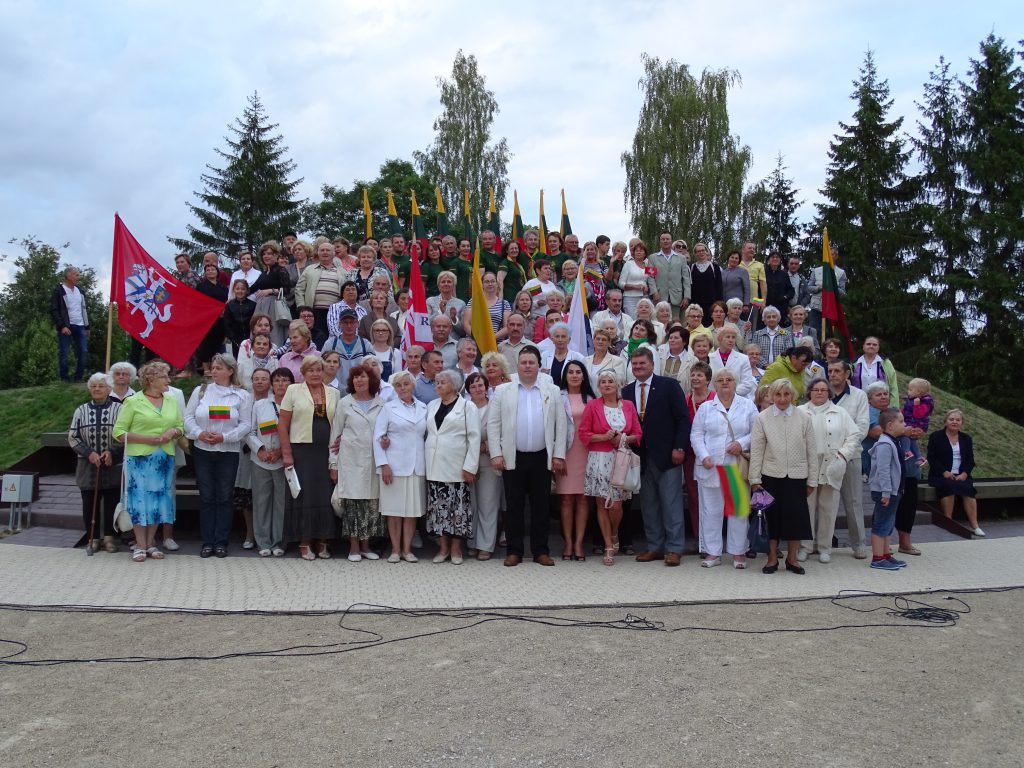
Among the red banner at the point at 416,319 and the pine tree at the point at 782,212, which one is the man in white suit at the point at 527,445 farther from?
the pine tree at the point at 782,212

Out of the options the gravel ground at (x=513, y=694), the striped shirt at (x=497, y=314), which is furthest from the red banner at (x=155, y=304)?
the gravel ground at (x=513, y=694)

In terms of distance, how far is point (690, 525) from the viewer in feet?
31.5

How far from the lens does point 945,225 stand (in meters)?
24.9

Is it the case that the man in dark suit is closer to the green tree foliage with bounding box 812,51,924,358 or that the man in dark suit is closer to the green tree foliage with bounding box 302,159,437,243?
the green tree foliage with bounding box 812,51,924,358

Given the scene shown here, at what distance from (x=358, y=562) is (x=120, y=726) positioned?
408cm

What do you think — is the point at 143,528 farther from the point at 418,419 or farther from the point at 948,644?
the point at 948,644

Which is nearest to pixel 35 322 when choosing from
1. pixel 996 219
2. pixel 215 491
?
pixel 215 491

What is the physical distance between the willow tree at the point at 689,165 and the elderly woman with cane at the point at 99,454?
25109mm

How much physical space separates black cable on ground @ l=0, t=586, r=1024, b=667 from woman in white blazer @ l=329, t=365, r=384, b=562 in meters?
1.85

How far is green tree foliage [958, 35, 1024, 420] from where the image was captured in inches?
965

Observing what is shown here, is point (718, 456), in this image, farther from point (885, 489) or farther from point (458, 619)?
point (458, 619)

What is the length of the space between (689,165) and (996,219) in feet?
35.3

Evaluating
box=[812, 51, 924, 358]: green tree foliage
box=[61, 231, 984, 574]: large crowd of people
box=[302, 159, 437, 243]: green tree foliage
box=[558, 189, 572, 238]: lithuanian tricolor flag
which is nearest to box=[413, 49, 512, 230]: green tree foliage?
box=[302, 159, 437, 243]: green tree foliage

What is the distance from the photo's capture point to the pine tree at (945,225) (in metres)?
25.7
